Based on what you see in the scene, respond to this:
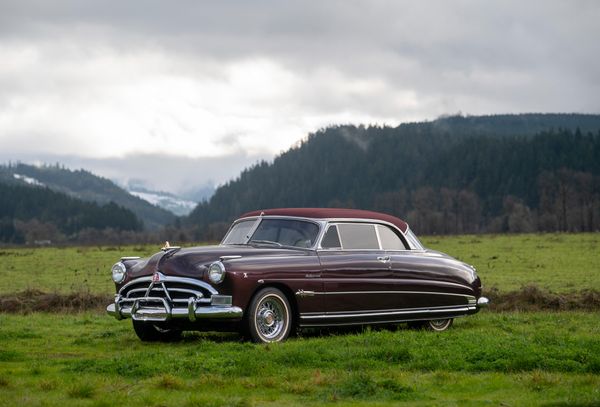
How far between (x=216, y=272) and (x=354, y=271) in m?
2.64

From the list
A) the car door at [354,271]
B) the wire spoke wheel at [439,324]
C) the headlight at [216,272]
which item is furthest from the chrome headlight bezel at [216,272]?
the wire spoke wheel at [439,324]

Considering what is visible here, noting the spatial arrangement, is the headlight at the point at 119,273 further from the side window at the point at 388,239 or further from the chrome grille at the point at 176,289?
the side window at the point at 388,239

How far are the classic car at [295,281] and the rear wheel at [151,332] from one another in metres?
0.02

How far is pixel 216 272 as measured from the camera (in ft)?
40.3

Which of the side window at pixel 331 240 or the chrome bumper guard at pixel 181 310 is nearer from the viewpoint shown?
the chrome bumper guard at pixel 181 310

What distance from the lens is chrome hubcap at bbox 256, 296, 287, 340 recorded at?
1269 centimetres

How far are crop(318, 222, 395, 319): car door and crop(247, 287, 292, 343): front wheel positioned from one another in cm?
82

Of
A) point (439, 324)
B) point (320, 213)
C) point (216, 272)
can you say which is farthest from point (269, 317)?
point (439, 324)

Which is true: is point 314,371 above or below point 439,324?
above

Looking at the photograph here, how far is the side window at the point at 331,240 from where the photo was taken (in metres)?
13.9

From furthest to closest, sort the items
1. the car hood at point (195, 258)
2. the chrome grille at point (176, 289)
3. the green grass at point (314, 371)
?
the car hood at point (195, 258) < the chrome grille at point (176, 289) < the green grass at point (314, 371)

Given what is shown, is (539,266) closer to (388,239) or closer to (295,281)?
(388,239)

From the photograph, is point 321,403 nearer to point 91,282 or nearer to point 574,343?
point 574,343

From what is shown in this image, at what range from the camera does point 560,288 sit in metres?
27.2
